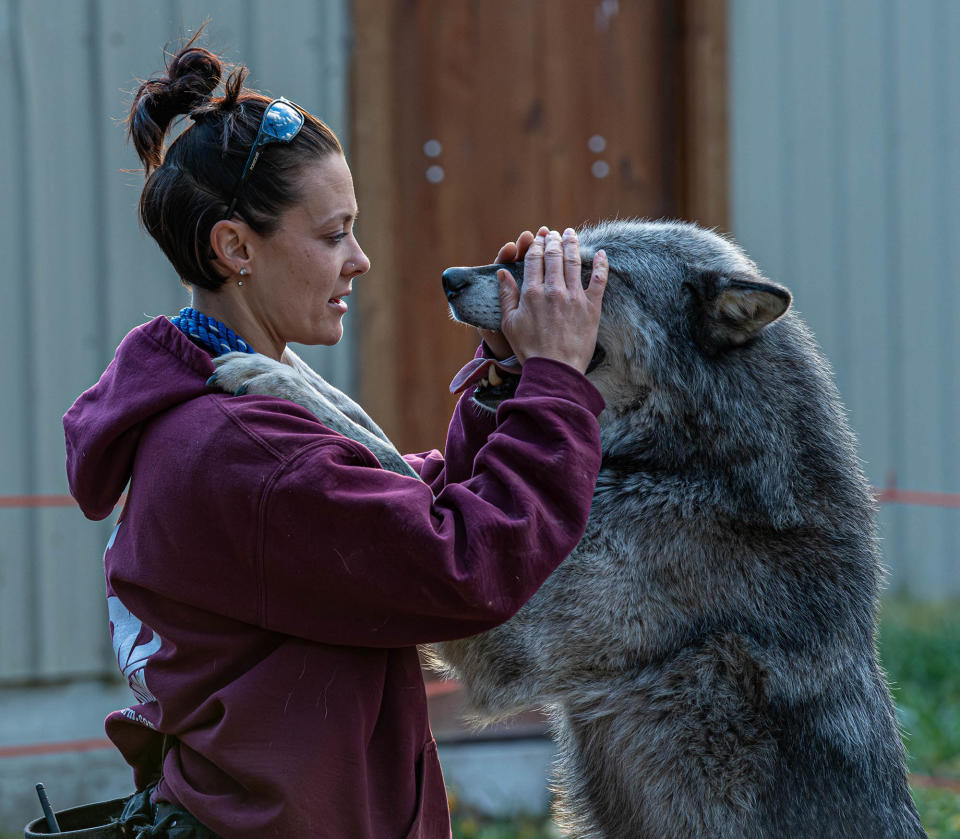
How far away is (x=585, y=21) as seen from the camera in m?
5.62

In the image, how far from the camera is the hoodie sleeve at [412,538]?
1658mm

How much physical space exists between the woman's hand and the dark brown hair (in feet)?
1.45

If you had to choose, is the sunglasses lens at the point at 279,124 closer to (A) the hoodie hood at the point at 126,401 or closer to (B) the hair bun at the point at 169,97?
(B) the hair bun at the point at 169,97

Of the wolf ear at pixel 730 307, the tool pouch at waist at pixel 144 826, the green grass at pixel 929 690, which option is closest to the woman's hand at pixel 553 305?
the wolf ear at pixel 730 307

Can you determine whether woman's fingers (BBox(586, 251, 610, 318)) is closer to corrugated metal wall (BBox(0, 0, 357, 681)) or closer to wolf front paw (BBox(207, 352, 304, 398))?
wolf front paw (BBox(207, 352, 304, 398))

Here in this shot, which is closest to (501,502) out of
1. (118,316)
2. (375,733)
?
(375,733)

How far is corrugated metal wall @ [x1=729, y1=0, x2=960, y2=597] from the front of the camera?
597 centimetres

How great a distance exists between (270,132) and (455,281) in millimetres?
631

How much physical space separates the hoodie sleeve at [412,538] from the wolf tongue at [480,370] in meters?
0.50

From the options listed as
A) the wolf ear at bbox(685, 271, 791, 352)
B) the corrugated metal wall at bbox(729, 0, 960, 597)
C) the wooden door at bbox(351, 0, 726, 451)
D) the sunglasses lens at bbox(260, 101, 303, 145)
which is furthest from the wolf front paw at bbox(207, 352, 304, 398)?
the corrugated metal wall at bbox(729, 0, 960, 597)

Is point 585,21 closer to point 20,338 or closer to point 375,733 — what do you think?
point 20,338

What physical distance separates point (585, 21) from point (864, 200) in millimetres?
1965

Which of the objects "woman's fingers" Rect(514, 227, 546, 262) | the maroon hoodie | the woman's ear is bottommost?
the maroon hoodie

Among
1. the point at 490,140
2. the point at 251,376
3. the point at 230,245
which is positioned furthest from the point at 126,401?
the point at 490,140
